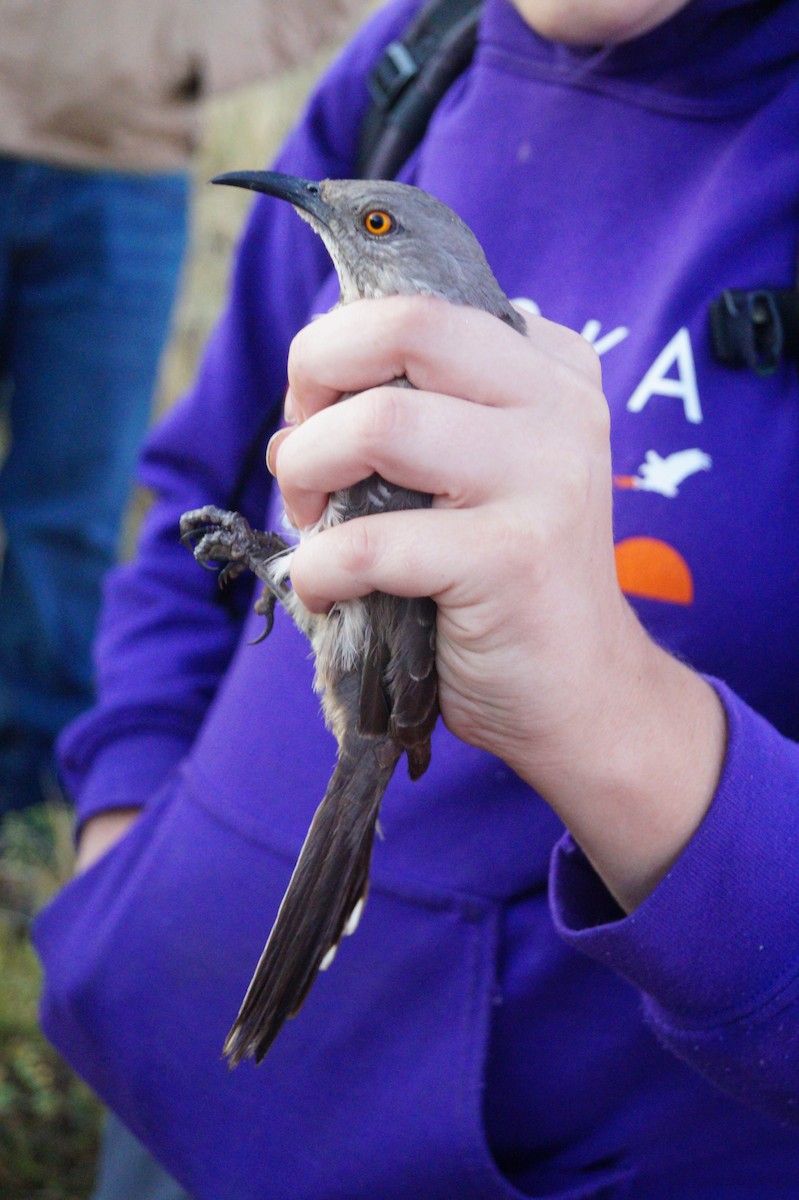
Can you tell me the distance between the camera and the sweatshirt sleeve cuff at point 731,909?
1.27m

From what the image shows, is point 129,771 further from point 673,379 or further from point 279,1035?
point 673,379

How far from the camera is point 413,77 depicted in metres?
1.90

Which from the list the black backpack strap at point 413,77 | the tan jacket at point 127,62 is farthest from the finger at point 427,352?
the tan jacket at point 127,62

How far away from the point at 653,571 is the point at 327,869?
23.3 inches

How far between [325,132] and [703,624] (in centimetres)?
120

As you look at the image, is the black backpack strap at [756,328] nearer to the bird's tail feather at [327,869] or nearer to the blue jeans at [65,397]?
the bird's tail feather at [327,869]

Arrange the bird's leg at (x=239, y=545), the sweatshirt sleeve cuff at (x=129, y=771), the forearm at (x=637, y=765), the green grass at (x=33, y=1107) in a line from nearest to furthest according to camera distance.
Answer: the forearm at (x=637, y=765) → the bird's leg at (x=239, y=545) → the sweatshirt sleeve cuff at (x=129, y=771) → the green grass at (x=33, y=1107)

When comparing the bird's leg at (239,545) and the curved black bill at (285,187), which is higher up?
the curved black bill at (285,187)

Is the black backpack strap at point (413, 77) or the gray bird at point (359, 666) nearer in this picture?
the gray bird at point (359, 666)

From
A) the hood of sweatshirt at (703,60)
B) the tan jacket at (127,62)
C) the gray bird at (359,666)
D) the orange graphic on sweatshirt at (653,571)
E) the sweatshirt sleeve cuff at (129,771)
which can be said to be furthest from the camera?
the tan jacket at (127,62)

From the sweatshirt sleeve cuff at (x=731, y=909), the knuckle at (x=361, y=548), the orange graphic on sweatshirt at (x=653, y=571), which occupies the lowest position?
the sweatshirt sleeve cuff at (x=731, y=909)

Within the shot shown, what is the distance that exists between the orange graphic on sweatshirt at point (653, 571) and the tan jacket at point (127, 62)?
292 cm

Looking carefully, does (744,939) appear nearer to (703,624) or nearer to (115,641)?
(703,624)

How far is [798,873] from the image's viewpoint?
4.24 feet
